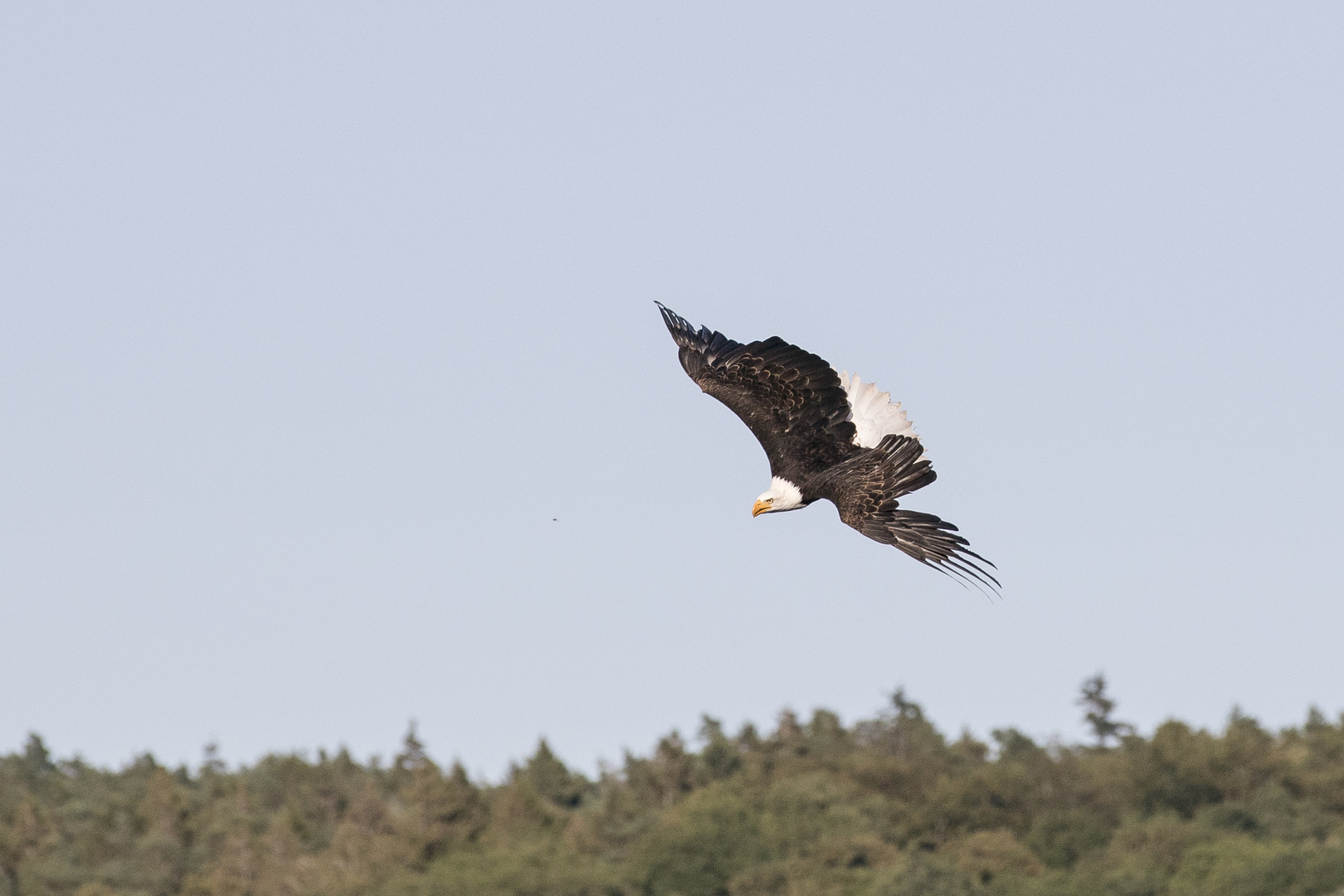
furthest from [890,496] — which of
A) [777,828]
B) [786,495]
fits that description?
[777,828]

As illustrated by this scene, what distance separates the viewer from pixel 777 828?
11525 centimetres

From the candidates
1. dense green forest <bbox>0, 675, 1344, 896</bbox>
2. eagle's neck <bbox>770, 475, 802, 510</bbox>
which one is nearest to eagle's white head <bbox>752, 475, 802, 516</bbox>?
eagle's neck <bbox>770, 475, 802, 510</bbox>

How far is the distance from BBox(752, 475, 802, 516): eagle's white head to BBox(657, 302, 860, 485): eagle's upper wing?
0.17 metres

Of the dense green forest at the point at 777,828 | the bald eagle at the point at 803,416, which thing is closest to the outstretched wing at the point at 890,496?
the bald eagle at the point at 803,416

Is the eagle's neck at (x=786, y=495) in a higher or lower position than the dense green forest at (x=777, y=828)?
lower

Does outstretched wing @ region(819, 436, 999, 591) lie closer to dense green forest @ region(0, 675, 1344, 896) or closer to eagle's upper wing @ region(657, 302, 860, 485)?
eagle's upper wing @ region(657, 302, 860, 485)

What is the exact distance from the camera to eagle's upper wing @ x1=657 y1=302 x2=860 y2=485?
93.5ft

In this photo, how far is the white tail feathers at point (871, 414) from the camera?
28641 millimetres

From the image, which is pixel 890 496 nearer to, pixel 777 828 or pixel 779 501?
pixel 779 501

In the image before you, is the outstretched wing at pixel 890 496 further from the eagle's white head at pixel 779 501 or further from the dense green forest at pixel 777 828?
the dense green forest at pixel 777 828

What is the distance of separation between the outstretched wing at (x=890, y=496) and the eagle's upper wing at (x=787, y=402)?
1.09 metres

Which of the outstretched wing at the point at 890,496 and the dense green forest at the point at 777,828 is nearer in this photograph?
the outstretched wing at the point at 890,496

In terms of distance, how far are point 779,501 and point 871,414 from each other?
1.78 meters

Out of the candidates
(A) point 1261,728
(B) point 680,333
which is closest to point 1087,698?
(A) point 1261,728
